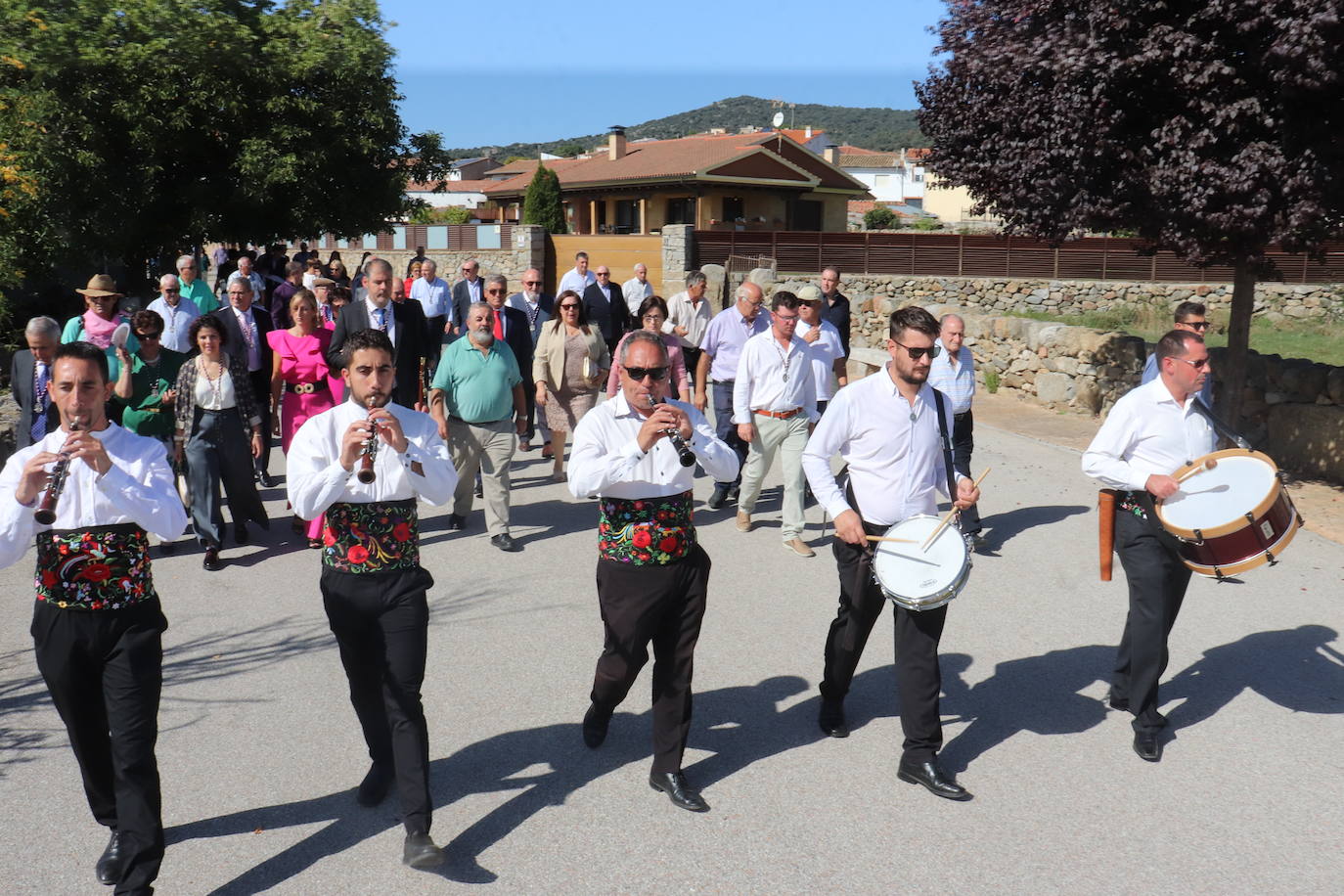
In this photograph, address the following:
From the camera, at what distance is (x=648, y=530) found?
181 inches

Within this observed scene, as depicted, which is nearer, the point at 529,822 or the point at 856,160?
the point at 529,822

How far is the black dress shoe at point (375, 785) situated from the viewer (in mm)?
4594

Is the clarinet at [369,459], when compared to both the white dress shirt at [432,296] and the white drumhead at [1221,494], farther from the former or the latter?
the white dress shirt at [432,296]

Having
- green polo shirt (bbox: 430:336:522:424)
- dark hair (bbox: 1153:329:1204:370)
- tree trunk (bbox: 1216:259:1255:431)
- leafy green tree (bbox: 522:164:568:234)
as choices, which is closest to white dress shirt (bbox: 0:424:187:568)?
dark hair (bbox: 1153:329:1204:370)

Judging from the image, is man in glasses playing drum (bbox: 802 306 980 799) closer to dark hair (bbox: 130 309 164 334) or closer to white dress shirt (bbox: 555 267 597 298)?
dark hair (bbox: 130 309 164 334)

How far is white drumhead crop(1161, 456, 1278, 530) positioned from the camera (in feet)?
16.3

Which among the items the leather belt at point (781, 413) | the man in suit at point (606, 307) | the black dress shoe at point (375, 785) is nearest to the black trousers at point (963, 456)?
the leather belt at point (781, 413)

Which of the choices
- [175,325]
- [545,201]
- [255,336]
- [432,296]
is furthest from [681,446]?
[545,201]

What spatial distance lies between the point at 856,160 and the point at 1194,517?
364ft

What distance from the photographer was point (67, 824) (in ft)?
14.6

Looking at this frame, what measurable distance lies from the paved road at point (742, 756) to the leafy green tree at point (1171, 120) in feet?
12.7

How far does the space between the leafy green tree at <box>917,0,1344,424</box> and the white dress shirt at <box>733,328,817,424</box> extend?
3.98 m

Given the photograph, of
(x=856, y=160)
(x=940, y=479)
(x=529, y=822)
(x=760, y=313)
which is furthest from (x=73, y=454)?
(x=856, y=160)

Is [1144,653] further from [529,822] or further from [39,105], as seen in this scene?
[39,105]
